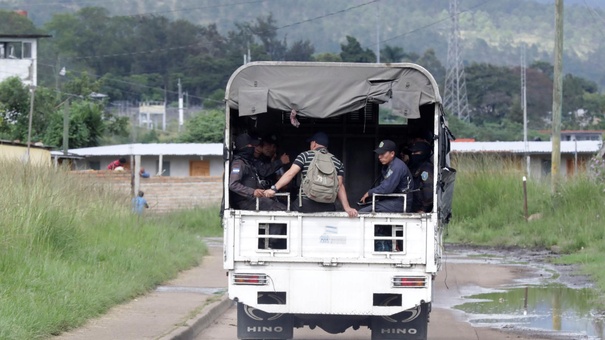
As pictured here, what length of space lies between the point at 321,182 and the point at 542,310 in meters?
6.10

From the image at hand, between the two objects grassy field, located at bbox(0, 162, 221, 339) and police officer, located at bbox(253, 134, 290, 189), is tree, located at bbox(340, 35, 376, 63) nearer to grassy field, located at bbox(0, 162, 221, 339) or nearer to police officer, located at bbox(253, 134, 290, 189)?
grassy field, located at bbox(0, 162, 221, 339)

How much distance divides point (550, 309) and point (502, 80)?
277ft

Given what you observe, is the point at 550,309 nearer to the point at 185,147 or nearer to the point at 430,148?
the point at 430,148

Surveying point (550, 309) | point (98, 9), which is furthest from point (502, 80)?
point (550, 309)

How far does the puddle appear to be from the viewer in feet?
46.9

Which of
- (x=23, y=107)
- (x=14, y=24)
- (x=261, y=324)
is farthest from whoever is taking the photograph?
(x=14, y=24)

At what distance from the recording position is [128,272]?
16781mm

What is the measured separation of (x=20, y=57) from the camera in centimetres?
6594

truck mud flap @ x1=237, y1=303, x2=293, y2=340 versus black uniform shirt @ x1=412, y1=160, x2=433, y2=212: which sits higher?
black uniform shirt @ x1=412, y1=160, x2=433, y2=212

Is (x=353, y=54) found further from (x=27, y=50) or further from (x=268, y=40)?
(x=268, y=40)

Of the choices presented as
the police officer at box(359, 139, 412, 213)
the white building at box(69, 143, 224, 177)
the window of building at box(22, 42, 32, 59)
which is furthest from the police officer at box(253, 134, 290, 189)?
the window of building at box(22, 42, 32, 59)

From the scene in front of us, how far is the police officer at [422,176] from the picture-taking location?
12141mm

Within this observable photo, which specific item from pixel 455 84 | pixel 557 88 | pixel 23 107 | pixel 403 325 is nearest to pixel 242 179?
pixel 403 325

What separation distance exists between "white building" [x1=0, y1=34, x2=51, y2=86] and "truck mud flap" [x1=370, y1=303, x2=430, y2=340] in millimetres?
51850
